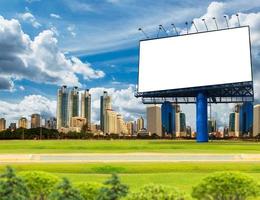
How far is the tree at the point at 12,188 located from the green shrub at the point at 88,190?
1459mm

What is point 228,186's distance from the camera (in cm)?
1406

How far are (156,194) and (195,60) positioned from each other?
6015 cm

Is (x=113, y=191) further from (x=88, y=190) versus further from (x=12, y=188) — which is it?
(x=12, y=188)

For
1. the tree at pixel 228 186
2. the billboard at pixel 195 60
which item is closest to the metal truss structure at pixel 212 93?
the billboard at pixel 195 60

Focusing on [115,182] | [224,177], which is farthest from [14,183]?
[224,177]

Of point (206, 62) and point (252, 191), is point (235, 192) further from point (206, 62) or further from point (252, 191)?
point (206, 62)

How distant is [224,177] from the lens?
1412 centimetres

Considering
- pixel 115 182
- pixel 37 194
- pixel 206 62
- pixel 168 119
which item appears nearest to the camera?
pixel 115 182

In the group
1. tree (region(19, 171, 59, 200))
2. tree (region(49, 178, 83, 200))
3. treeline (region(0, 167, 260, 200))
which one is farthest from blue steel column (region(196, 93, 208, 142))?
tree (region(49, 178, 83, 200))

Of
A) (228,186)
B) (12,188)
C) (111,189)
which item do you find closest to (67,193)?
(111,189)

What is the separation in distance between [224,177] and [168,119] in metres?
69.5

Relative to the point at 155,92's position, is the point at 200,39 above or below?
above

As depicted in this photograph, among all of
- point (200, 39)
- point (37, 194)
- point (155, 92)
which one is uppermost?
point (200, 39)

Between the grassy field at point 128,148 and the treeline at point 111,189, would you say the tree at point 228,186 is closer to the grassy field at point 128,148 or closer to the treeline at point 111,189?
the treeline at point 111,189
